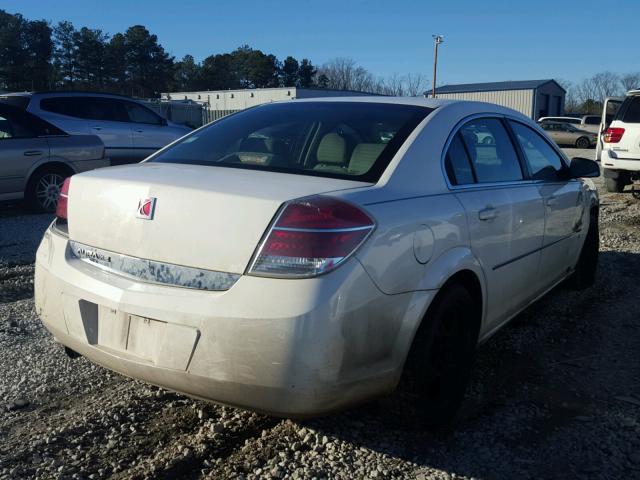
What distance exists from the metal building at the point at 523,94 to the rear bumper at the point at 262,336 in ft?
171

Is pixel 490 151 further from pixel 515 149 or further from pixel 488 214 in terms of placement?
pixel 488 214

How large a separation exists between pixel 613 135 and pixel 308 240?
9.76 metres

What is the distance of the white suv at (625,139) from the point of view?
10.2m

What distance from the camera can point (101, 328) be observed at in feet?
8.34

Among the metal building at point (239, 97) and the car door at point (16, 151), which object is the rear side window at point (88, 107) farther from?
the metal building at point (239, 97)

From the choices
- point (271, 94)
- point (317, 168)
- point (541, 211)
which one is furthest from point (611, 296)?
point (271, 94)

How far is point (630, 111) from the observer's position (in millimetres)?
10391

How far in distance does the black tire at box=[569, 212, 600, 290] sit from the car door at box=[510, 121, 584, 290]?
53 cm

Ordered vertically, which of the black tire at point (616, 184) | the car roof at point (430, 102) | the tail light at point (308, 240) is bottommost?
the black tire at point (616, 184)

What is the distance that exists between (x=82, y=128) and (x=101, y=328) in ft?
30.9

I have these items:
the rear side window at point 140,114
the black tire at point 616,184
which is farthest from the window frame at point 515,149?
the rear side window at point 140,114

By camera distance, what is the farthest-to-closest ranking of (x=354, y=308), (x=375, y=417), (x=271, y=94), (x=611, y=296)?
(x=271, y=94) < (x=611, y=296) < (x=375, y=417) < (x=354, y=308)

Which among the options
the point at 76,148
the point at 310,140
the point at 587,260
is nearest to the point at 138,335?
the point at 310,140

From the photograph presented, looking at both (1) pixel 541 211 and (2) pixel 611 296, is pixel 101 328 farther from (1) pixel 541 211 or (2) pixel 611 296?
(2) pixel 611 296
